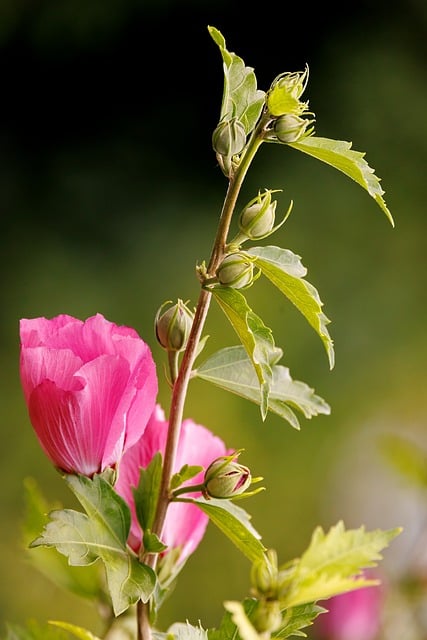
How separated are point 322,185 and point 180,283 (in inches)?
10.4

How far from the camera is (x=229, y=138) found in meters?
0.24

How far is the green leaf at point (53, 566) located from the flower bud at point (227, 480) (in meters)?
0.11

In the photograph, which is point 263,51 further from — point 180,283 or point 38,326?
point 38,326

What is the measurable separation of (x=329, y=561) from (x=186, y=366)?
0.18 ft

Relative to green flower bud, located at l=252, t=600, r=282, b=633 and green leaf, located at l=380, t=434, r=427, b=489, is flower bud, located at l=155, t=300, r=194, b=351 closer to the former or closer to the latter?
green flower bud, located at l=252, t=600, r=282, b=633

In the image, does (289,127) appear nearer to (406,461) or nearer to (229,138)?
(229,138)

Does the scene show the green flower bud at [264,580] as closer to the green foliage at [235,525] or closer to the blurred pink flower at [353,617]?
the green foliage at [235,525]

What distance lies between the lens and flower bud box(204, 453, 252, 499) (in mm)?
241

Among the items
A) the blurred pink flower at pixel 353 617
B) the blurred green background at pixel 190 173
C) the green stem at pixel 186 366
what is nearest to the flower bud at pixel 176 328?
the green stem at pixel 186 366

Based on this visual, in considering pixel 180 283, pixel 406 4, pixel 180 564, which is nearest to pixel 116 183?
pixel 180 283

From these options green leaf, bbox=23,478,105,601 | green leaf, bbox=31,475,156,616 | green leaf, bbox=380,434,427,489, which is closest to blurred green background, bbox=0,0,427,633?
green leaf, bbox=380,434,427,489

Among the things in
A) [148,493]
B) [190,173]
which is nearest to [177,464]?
[148,493]

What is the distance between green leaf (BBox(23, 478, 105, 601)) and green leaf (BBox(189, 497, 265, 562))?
105mm

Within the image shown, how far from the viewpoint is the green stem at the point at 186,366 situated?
0.24 m
